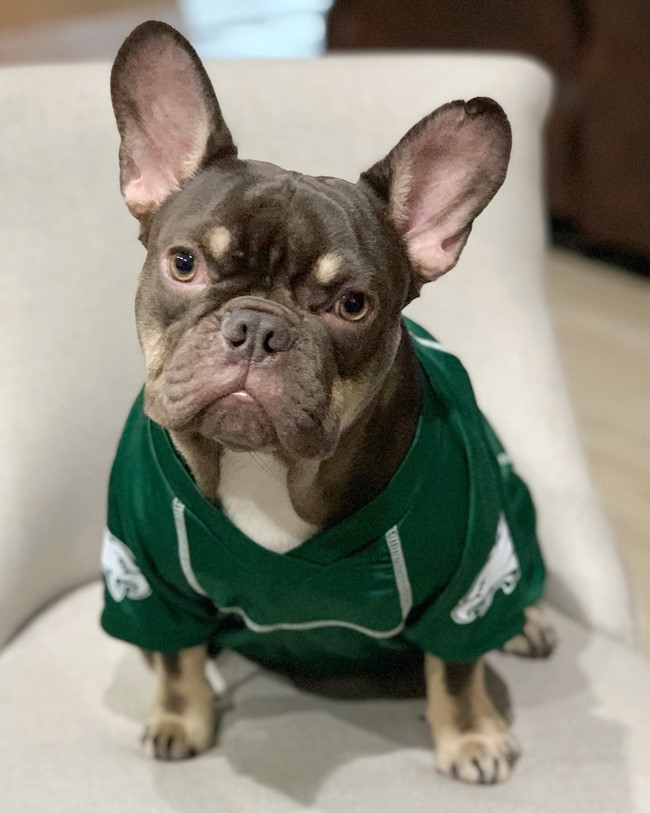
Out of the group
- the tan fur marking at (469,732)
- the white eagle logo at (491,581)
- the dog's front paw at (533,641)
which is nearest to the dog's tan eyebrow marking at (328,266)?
the white eagle logo at (491,581)

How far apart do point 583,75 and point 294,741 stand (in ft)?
7.31

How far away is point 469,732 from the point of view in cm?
106

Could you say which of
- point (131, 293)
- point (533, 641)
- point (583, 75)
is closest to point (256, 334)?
point (131, 293)

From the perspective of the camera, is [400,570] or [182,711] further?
[182,711]

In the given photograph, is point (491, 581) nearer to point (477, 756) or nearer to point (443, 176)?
point (477, 756)

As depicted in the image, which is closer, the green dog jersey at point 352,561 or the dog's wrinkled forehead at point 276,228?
the dog's wrinkled forehead at point 276,228

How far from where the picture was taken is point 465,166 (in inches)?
33.3

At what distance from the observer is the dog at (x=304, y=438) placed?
2.62ft

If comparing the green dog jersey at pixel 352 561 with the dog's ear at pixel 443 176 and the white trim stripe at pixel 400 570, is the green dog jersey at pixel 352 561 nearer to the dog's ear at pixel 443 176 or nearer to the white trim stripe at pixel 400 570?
the white trim stripe at pixel 400 570

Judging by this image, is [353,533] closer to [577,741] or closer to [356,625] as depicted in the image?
[356,625]

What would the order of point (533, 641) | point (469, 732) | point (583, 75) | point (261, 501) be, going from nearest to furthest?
1. point (261, 501)
2. point (469, 732)
3. point (533, 641)
4. point (583, 75)

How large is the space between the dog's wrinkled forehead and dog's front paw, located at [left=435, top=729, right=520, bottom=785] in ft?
1.70

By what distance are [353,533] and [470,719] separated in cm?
29

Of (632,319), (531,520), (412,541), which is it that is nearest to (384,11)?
(632,319)
